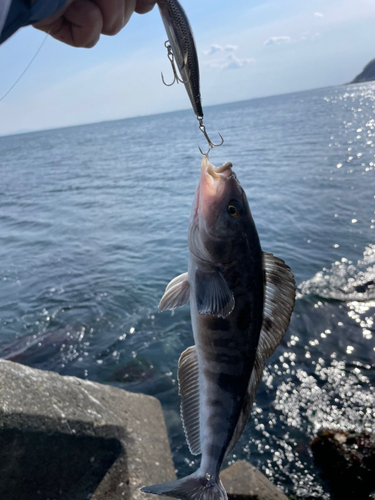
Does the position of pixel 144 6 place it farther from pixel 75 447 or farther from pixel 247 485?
pixel 247 485

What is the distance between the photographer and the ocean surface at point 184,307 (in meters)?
6.36

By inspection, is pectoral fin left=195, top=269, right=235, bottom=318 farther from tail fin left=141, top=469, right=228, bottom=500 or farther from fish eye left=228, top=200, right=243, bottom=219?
tail fin left=141, top=469, right=228, bottom=500

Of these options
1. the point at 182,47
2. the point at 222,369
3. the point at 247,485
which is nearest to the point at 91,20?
the point at 182,47

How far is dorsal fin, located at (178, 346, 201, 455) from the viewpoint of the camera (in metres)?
2.69

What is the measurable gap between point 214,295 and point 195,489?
131 centimetres

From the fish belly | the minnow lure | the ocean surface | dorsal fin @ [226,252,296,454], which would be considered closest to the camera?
the minnow lure

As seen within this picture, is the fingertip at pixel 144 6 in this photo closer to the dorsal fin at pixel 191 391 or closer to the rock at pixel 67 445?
the dorsal fin at pixel 191 391

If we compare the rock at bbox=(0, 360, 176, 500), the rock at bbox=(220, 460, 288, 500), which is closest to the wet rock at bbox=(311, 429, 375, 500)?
the rock at bbox=(220, 460, 288, 500)

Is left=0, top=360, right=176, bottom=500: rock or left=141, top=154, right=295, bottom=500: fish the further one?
left=0, top=360, right=176, bottom=500: rock

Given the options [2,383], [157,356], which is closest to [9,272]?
[157,356]

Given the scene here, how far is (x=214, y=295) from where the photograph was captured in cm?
234

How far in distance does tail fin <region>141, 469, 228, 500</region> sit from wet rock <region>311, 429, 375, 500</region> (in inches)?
127

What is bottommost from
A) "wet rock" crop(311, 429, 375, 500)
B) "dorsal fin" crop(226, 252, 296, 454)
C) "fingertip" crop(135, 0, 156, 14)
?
"wet rock" crop(311, 429, 375, 500)

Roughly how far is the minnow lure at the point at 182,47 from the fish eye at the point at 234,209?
0.40 m
